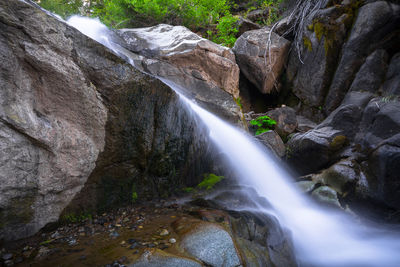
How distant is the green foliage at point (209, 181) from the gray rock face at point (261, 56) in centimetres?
620

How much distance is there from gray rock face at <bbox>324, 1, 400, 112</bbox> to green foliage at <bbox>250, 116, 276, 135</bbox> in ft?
7.81

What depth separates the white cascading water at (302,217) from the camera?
9.82 feet

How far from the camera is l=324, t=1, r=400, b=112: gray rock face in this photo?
6723 millimetres

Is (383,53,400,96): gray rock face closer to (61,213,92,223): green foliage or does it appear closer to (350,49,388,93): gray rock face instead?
(350,49,388,93): gray rock face

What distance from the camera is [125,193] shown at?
3301 millimetres

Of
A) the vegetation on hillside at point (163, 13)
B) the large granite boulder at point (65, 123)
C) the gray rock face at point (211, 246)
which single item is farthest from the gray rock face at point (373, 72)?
the gray rock face at point (211, 246)

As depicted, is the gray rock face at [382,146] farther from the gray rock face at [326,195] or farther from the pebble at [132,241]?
the pebble at [132,241]

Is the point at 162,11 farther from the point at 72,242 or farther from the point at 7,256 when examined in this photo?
the point at 7,256

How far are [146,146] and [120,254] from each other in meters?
1.66

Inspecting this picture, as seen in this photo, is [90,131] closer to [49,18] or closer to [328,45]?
[49,18]

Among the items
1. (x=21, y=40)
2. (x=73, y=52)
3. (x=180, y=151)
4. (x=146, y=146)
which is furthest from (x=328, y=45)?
(x=21, y=40)

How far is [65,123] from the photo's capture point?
2.64 meters

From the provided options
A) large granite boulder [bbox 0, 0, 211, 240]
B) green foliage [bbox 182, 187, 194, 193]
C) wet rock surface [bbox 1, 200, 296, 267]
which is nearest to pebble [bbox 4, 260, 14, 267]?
wet rock surface [bbox 1, 200, 296, 267]

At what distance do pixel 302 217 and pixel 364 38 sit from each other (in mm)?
6568
